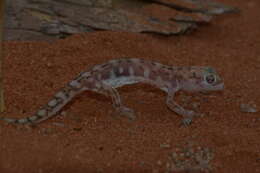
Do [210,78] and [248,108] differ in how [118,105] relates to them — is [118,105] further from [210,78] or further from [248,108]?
[248,108]

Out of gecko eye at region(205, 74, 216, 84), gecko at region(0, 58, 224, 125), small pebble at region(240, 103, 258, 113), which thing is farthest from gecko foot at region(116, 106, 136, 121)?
small pebble at region(240, 103, 258, 113)

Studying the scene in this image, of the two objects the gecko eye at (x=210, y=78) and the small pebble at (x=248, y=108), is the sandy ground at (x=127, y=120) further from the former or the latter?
the gecko eye at (x=210, y=78)

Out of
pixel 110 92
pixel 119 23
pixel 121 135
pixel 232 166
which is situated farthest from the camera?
pixel 119 23

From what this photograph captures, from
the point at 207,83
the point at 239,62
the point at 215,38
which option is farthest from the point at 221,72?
the point at 215,38

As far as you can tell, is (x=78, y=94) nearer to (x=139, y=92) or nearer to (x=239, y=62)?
(x=139, y=92)

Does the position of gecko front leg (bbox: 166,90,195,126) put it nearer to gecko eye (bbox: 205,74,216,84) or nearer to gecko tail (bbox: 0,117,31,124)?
gecko eye (bbox: 205,74,216,84)

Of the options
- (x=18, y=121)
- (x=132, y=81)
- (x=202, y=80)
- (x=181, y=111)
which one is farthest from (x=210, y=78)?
(x=18, y=121)

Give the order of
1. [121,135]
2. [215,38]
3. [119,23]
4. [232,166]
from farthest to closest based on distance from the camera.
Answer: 1. [215,38]
2. [119,23]
3. [121,135]
4. [232,166]
